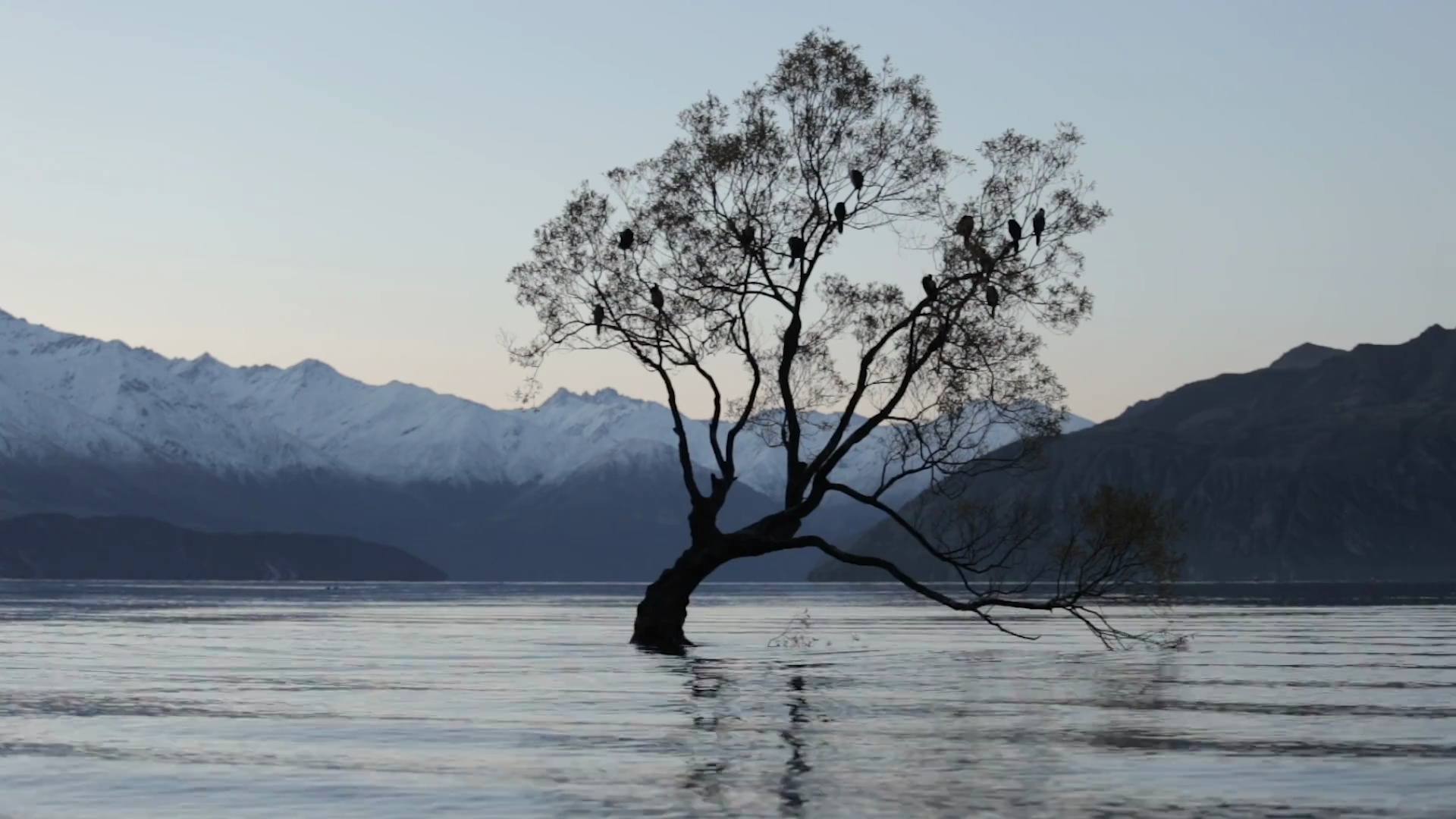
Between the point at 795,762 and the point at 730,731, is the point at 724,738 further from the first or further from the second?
the point at 795,762

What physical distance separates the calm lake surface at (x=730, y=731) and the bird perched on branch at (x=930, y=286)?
11134mm

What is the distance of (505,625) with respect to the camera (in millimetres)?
102312

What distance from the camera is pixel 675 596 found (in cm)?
6381

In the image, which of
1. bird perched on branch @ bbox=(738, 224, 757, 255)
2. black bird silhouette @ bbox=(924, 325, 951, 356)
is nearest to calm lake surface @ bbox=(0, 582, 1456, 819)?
black bird silhouette @ bbox=(924, 325, 951, 356)

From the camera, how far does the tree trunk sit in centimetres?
6141

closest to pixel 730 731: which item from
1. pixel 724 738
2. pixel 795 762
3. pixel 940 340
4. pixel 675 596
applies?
pixel 724 738

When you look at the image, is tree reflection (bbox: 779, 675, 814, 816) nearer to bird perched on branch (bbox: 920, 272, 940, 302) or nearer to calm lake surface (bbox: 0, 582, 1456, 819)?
calm lake surface (bbox: 0, 582, 1456, 819)

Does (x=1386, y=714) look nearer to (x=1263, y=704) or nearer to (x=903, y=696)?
(x=1263, y=704)

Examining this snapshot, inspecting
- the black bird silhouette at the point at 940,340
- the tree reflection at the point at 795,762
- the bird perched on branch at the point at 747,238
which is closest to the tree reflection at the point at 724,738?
the tree reflection at the point at 795,762

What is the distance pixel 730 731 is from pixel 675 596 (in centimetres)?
3230

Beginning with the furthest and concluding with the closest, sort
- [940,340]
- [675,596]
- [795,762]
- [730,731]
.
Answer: [675,596] → [940,340] → [730,731] → [795,762]

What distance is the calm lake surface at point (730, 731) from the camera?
2280cm

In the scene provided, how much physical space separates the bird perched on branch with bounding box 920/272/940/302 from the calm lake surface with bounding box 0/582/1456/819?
11.1 metres

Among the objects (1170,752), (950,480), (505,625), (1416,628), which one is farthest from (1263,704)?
(505,625)
